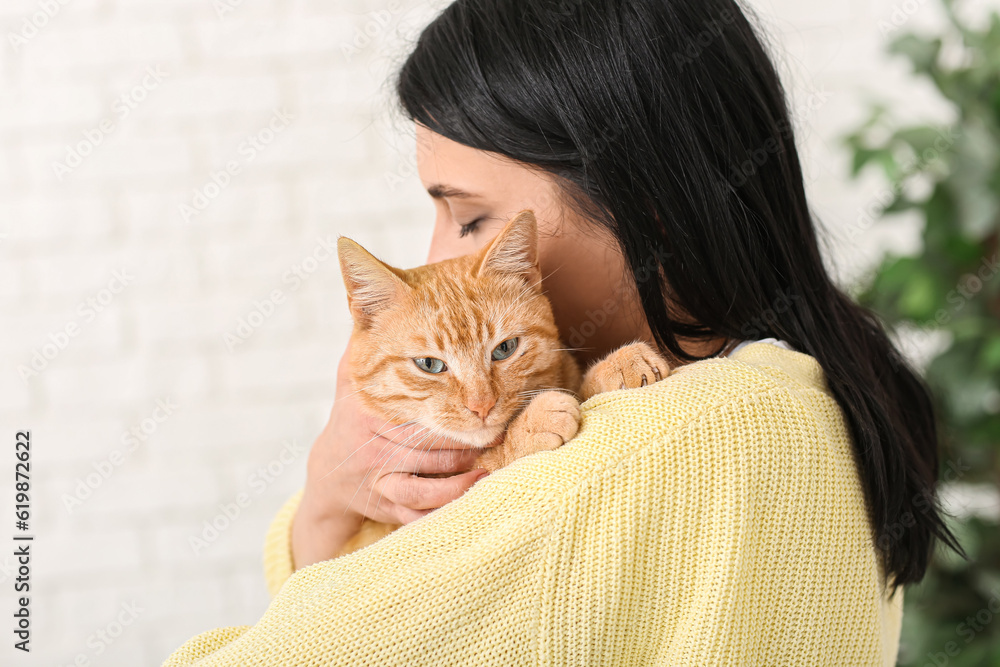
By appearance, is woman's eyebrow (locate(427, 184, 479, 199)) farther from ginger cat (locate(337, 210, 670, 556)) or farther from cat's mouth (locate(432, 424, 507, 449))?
cat's mouth (locate(432, 424, 507, 449))

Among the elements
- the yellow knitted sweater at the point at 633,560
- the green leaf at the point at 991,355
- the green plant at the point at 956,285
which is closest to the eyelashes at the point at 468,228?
the yellow knitted sweater at the point at 633,560

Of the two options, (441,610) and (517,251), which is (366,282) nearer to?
(517,251)

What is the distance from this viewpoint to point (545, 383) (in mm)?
1163

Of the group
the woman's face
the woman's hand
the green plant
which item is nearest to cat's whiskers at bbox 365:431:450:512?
the woman's hand

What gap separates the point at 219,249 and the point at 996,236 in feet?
6.56

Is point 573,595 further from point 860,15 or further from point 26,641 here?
point 860,15

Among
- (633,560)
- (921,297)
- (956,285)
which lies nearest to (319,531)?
(633,560)

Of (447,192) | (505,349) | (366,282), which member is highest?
(447,192)

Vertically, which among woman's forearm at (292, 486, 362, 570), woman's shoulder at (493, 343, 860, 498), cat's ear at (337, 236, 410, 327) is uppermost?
cat's ear at (337, 236, 410, 327)

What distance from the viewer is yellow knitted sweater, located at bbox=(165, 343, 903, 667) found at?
760mm

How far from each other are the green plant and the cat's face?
1.13 metres

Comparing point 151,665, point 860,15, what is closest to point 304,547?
point 151,665

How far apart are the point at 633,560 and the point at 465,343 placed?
0.47 metres

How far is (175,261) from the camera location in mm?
1979
